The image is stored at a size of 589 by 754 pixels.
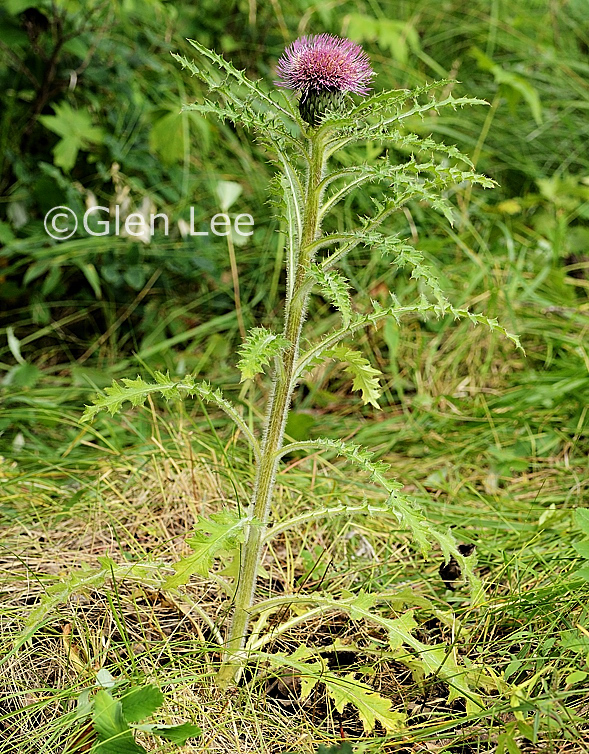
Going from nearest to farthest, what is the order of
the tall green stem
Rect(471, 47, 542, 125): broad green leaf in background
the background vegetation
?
1. the tall green stem
2. the background vegetation
3. Rect(471, 47, 542, 125): broad green leaf in background

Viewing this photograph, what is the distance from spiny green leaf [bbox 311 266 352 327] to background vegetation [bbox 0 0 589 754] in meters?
0.65

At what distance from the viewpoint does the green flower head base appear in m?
1.41

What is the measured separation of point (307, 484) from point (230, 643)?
730 mm

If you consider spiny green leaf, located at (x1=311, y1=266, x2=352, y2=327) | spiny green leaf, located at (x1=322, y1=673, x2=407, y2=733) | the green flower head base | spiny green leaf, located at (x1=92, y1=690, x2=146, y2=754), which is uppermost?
the green flower head base

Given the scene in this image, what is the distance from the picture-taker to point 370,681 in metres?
1.60

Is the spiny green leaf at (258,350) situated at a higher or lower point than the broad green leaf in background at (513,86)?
lower

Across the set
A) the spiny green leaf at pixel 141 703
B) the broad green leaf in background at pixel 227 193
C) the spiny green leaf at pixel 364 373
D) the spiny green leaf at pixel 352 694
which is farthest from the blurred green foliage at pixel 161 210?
the spiny green leaf at pixel 141 703

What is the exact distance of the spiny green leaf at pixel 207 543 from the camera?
52.6 inches

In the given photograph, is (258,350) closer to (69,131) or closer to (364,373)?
(364,373)

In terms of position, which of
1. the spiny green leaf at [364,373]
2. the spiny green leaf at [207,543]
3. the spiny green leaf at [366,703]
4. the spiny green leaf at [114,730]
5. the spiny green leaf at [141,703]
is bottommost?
the spiny green leaf at [114,730]

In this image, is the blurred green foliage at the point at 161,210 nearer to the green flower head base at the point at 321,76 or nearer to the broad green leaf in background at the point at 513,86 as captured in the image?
the broad green leaf in background at the point at 513,86

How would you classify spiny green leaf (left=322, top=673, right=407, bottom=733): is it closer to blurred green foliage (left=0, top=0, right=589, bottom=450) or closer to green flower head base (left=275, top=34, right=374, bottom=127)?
green flower head base (left=275, top=34, right=374, bottom=127)

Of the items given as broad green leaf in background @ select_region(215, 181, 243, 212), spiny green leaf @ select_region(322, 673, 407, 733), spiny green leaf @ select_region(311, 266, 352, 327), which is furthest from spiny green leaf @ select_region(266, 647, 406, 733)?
broad green leaf in background @ select_region(215, 181, 243, 212)

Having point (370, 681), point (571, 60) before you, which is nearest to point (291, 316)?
point (370, 681)
